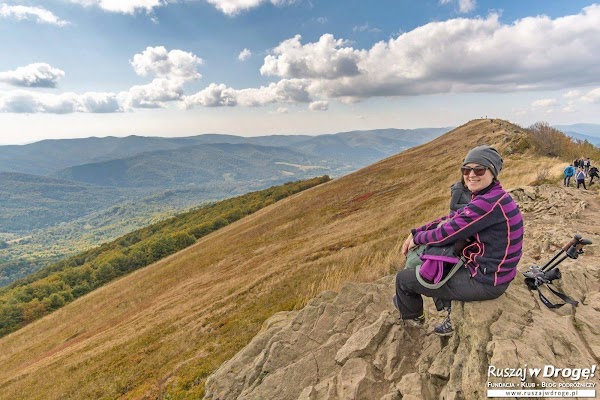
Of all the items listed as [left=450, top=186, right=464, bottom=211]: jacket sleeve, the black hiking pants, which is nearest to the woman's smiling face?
the black hiking pants

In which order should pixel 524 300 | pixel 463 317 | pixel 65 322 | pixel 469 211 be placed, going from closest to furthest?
pixel 469 211, pixel 463 317, pixel 524 300, pixel 65 322

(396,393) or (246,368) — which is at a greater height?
(396,393)

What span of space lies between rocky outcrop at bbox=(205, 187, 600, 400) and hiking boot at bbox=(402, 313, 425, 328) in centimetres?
11

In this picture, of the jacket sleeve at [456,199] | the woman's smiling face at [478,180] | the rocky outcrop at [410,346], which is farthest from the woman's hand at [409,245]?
the jacket sleeve at [456,199]

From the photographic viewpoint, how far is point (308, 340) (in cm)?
984

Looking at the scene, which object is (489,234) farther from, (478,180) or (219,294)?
(219,294)

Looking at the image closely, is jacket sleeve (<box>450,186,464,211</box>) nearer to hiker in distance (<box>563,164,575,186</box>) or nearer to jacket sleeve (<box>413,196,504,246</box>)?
jacket sleeve (<box>413,196,504,246</box>)

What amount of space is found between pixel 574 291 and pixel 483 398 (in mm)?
4715

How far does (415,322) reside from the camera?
778cm

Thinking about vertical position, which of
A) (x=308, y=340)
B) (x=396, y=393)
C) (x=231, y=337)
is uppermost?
(x=396, y=393)

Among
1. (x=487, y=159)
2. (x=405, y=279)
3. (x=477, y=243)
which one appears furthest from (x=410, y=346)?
(x=487, y=159)

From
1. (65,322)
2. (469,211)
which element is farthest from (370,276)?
(65,322)

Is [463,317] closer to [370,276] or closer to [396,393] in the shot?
[396,393]

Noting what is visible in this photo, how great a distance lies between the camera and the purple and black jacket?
5500 mm
